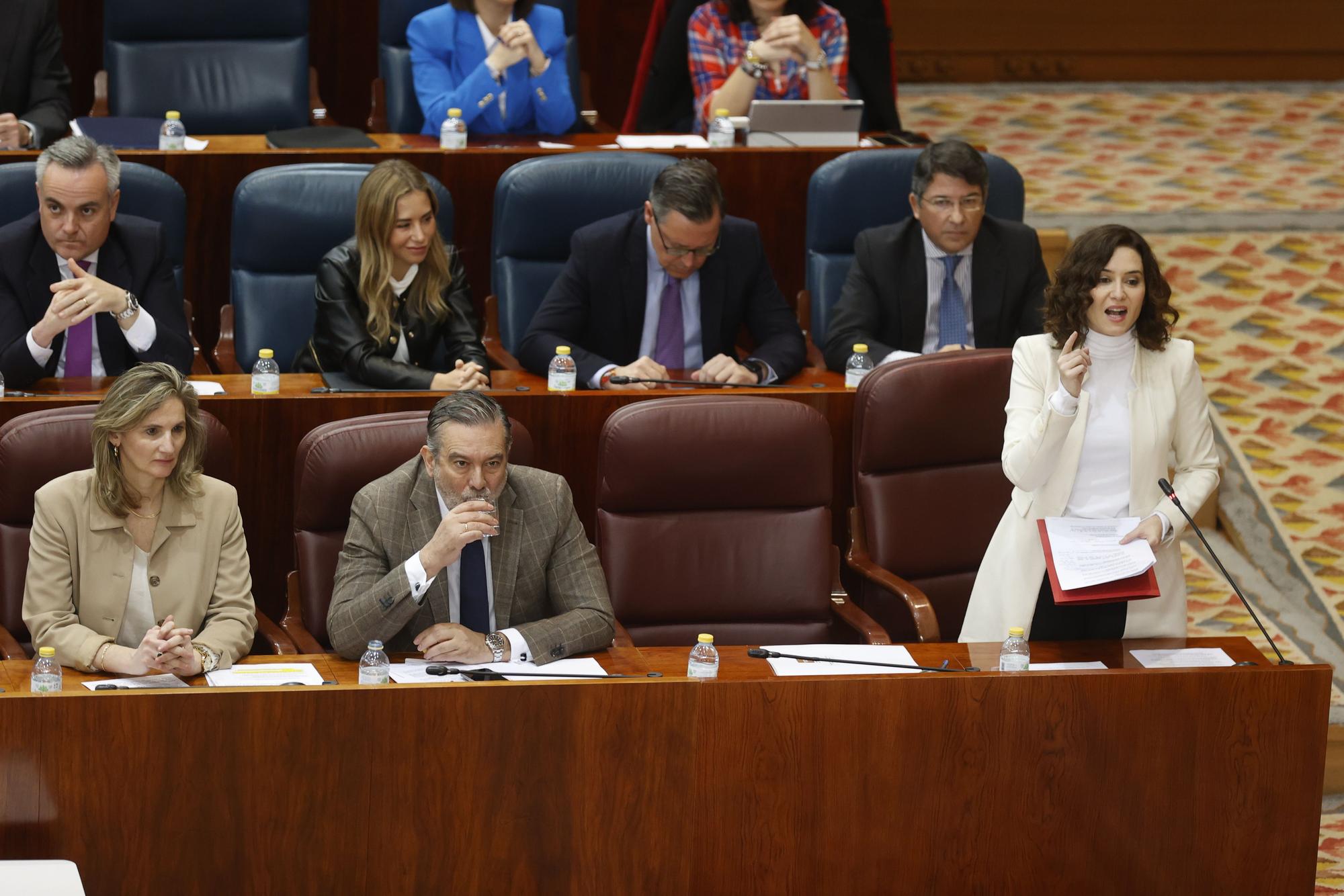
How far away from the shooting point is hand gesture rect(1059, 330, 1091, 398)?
102 inches

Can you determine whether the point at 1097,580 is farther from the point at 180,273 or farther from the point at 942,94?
the point at 942,94

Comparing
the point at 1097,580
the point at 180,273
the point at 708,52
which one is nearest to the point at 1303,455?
the point at 708,52

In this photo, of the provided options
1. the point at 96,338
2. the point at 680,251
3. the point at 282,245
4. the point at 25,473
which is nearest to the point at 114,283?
the point at 96,338

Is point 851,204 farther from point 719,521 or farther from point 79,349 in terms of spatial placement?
point 79,349

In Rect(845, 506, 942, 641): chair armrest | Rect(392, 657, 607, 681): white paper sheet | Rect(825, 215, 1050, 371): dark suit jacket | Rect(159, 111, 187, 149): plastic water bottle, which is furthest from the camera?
Rect(159, 111, 187, 149): plastic water bottle

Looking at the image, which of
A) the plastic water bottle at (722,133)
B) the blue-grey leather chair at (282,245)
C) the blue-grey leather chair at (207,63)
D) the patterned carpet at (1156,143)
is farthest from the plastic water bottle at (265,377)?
the patterned carpet at (1156,143)

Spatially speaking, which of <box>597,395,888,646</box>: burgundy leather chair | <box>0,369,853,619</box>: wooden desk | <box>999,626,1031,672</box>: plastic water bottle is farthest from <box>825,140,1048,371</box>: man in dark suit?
<box>999,626,1031,672</box>: plastic water bottle

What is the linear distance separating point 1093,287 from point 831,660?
71cm

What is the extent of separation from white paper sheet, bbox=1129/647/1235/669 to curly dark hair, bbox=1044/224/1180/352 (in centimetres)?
45

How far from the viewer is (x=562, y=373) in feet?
10.6

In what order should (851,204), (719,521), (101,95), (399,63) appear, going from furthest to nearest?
1. (101,95)
2. (399,63)
3. (851,204)
4. (719,521)

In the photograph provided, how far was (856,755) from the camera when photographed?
2.29 metres

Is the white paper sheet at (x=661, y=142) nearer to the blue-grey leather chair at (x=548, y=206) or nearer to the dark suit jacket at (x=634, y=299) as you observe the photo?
the blue-grey leather chair at (x=548, y=206)

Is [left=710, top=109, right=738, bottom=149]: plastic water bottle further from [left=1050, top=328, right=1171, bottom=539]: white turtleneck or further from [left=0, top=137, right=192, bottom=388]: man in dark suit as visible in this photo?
[left=1050, top=328, right=1171, bottom=539]: white turtleneck
